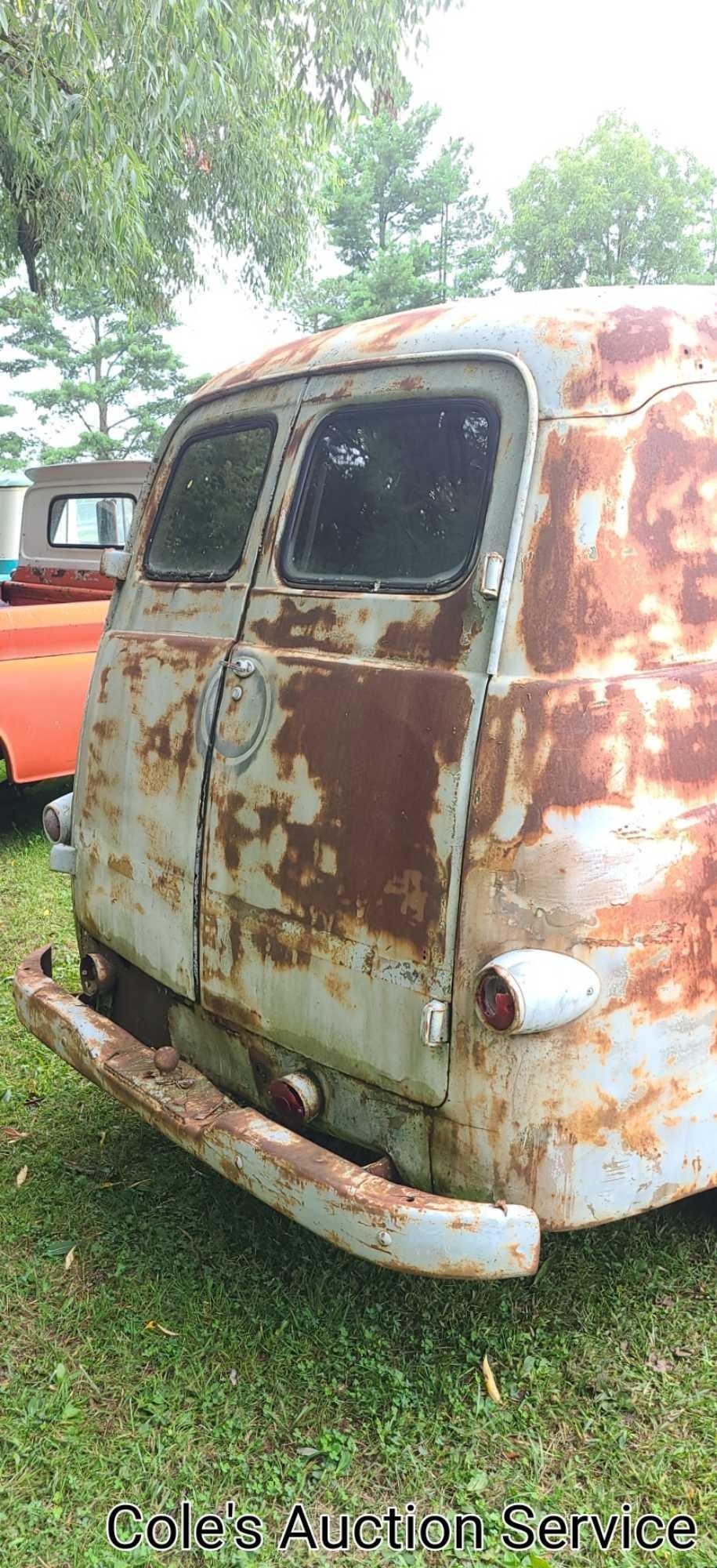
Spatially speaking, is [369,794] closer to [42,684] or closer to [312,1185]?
[312,1185]

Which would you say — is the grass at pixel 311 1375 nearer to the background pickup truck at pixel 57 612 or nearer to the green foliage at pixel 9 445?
the background pickup truck at pixel 57 612

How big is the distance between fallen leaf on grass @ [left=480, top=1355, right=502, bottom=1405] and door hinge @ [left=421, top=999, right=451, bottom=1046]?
0.82 meters

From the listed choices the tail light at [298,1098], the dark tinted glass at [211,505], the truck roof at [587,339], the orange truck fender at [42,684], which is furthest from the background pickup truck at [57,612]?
the tail light at [298,1098]

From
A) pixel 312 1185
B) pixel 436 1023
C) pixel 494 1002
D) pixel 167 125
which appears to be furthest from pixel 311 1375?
pixel 167 125

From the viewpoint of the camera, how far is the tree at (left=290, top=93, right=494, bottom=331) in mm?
34287

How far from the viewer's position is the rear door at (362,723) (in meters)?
2.12

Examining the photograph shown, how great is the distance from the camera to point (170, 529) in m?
3.04

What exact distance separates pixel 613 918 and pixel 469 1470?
1116mm

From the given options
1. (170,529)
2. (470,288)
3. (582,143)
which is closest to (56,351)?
(470,288)

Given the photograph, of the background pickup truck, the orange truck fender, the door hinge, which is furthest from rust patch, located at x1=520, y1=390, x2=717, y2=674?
the orange truck fender

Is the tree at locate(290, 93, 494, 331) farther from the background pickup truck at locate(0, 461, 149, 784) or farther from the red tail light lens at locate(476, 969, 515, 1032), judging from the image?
the red tail light lens at locate(476, 969, 515, 1032)

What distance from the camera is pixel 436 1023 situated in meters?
2.09

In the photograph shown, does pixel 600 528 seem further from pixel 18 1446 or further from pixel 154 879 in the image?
pixel 18 1446

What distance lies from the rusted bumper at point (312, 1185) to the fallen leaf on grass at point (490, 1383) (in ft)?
1.68
